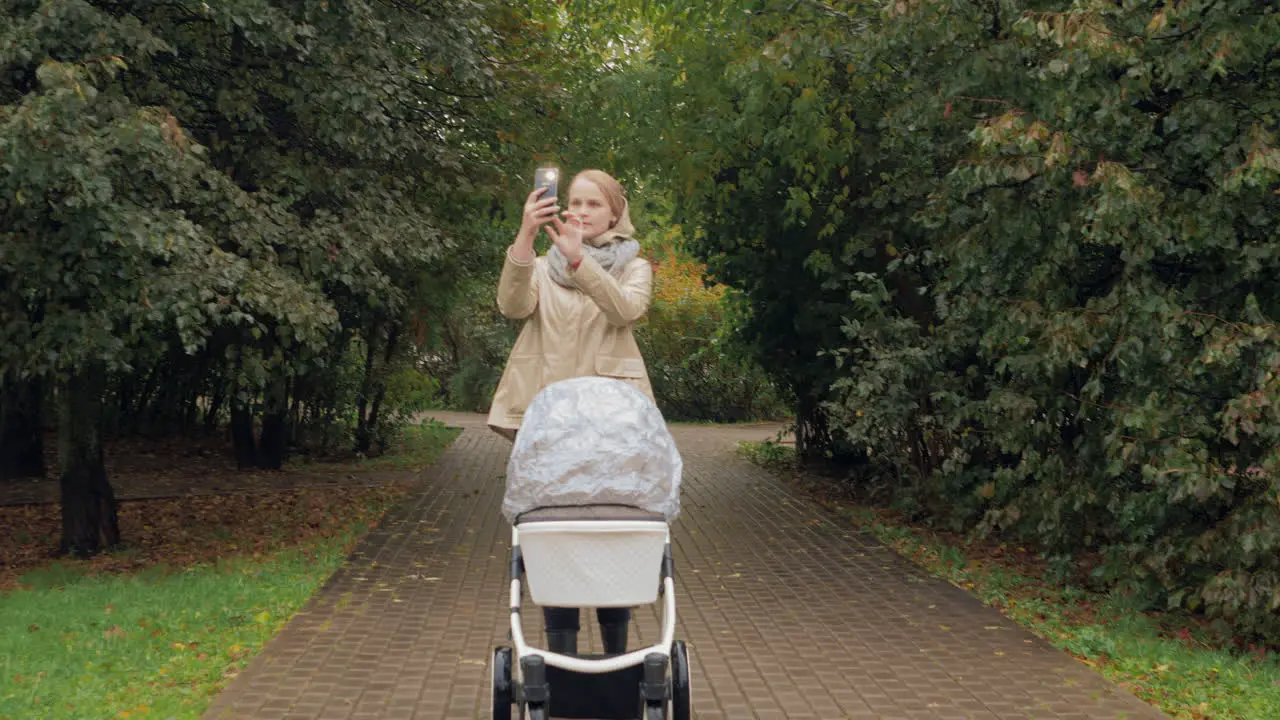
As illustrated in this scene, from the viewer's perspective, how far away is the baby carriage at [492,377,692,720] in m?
4.49

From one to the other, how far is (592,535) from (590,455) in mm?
278

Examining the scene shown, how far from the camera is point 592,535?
449 centimetres

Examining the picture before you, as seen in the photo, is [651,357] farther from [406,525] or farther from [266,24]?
[266,24]

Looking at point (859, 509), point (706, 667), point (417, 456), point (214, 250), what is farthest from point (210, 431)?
point (706, 667)

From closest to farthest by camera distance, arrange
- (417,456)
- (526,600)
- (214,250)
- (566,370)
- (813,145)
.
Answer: (566,370) → (526,600) → (214,250) → (813,145) → (417,456)

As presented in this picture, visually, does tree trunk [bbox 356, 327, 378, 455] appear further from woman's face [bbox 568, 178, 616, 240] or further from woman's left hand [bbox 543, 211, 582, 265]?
woman's left hand [bbox 543, 211, 582, 265]

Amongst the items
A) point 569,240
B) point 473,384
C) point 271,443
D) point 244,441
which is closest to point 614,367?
point 569,240

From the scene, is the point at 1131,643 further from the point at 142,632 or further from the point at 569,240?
the point at 142,632

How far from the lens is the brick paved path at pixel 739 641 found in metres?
6.32

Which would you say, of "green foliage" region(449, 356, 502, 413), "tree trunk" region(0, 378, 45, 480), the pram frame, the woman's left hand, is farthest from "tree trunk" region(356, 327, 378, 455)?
the pram frame

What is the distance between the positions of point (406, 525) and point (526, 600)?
4558 millimetres

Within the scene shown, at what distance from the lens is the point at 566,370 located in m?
5.28

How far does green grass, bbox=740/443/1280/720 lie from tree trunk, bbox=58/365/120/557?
6.83m

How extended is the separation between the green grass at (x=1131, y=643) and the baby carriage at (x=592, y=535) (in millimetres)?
3073
